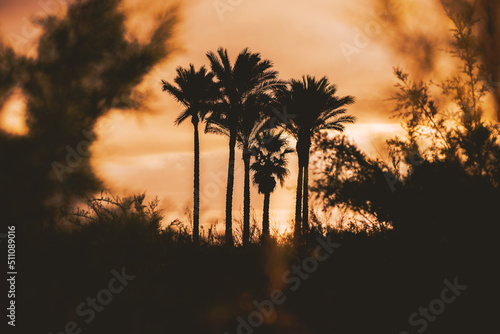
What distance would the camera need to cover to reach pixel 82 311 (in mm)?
4902

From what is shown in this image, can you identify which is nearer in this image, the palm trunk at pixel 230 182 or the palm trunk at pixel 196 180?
the palm trunk at pixel 230 182

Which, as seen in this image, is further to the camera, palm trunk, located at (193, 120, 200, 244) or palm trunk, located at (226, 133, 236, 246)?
palm trunk, located at (193, 120, 200, 244)

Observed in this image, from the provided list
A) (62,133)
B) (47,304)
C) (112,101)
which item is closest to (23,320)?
(47,304)

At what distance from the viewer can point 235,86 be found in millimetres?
24469

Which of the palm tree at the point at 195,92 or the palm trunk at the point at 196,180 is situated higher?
the palm tree at the point at 195,92

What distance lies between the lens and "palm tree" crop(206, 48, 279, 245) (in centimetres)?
2394

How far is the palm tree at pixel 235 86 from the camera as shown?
23.9 meters

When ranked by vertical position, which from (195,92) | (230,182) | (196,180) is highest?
(195,92)

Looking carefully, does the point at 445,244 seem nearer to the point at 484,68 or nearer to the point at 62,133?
the point at 484,68

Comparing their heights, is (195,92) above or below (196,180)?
above

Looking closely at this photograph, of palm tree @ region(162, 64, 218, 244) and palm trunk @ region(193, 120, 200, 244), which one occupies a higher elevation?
palm tree @ region(162, 64, 218, 244)

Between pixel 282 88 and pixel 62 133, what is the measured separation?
22.5m

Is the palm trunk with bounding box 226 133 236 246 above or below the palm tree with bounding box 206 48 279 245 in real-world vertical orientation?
below

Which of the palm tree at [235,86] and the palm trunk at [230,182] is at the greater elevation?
the palm tree at [235,86]
